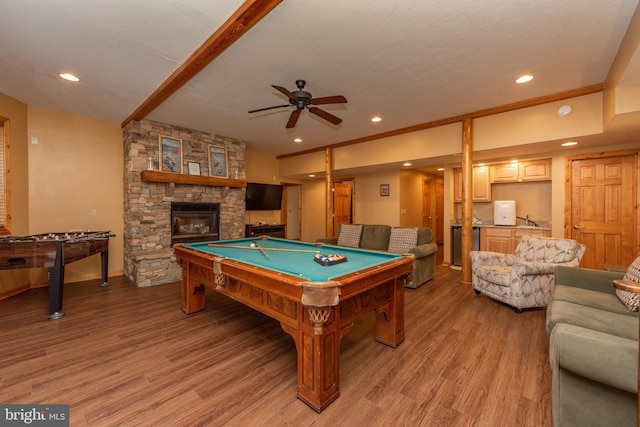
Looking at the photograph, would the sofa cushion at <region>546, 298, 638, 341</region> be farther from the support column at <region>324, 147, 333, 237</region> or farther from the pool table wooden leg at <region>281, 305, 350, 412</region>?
the support column at <region>324, 147, 333, 237</region>

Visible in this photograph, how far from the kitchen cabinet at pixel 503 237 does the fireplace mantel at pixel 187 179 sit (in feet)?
17.0

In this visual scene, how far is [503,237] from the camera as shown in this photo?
5000 mm

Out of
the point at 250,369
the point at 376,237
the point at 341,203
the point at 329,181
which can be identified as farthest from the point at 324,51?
the point at 341,203

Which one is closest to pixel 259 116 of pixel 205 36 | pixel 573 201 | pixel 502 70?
pixel 205 36

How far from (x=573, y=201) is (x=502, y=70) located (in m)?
3.03

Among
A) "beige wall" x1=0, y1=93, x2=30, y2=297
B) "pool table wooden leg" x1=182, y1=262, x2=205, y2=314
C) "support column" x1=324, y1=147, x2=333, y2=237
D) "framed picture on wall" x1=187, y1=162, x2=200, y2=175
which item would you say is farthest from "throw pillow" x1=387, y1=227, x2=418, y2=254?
"beige wall" x1=0, y1=93, x2=30, y2=297

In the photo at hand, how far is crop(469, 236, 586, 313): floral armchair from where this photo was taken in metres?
3.09

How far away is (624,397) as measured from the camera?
134 centimetres

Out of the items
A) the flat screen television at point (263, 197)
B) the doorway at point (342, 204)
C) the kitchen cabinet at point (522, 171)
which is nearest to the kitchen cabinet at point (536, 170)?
the kitchen cabinet at point (522, 171)

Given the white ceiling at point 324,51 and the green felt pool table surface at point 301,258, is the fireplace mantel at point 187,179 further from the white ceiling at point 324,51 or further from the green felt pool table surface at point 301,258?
the green felt pool table surface at point 301,258

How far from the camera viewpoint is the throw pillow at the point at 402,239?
4.58 m

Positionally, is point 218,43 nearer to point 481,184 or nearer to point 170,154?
point 170,154

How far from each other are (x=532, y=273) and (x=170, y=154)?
593 centimetres

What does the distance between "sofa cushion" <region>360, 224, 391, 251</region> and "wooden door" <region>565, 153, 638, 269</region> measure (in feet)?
9.84
